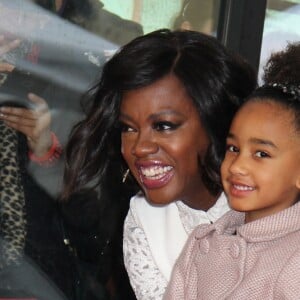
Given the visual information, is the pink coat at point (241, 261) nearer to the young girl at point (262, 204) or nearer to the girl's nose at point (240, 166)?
the young girl at point (262, 204)

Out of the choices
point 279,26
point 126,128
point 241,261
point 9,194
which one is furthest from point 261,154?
point 279,26

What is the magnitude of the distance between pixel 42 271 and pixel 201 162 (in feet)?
3.11

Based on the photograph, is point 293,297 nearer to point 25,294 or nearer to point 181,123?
point 181,123

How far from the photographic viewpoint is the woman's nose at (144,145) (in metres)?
2.10

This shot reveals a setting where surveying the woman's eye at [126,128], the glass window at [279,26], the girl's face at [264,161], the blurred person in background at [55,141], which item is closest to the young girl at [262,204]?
the girl's face at [264,161]

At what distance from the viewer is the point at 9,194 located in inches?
108

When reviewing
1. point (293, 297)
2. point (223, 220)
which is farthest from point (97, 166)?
point (293, 297)

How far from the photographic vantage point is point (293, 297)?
1812 millimetres

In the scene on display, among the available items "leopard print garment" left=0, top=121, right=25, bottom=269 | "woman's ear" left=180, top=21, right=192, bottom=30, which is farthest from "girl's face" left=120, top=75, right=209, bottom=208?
"woman's ear" left=180, top=21, right=192, bottom=30

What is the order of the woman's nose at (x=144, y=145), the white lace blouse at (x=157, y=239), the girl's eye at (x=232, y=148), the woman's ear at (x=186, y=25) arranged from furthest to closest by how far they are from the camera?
the woman's ear at (x=186, y=25) → the white lace blouse at (x=157, y=239) → the woman's nose at (x=144, y=145) → the girl's eye at (x=232, y=148)

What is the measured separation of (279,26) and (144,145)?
1.29 meters

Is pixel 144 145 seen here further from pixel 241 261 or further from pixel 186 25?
pixel 186 25

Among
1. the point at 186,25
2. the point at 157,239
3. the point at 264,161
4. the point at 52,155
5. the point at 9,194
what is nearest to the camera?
the point at 264,161

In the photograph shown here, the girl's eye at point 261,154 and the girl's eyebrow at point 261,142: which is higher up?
the girl's eyebrow at point 261,142
